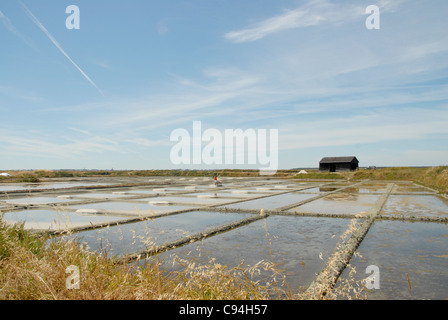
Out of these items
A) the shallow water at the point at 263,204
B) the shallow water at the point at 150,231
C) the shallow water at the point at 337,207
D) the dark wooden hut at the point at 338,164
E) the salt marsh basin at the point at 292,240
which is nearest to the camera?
the salt marsh basin at the point at 292,240

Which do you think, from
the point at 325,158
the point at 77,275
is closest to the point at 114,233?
the point at 77,275

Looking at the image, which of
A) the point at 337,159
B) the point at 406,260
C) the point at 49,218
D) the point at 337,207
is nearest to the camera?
the point at 406,260

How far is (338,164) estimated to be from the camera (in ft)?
186

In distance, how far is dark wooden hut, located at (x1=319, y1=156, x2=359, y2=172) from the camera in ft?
181

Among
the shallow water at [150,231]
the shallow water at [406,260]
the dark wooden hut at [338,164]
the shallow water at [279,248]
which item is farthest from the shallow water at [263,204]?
the dark wooden hut at [338,164]

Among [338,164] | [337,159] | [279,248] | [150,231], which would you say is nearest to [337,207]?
[279,248]

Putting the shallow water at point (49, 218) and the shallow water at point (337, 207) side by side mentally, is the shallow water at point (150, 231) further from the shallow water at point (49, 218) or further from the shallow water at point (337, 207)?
the shallow water at point (337, 207)

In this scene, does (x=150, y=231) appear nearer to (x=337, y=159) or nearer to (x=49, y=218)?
(x=49, y=218)

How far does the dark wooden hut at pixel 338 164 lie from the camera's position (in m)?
55.3

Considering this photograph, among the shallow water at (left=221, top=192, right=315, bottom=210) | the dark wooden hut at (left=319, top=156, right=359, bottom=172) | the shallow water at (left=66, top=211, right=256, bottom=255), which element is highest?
the dark wooden hut at (left=319, top=156, right=359, bottom=172)

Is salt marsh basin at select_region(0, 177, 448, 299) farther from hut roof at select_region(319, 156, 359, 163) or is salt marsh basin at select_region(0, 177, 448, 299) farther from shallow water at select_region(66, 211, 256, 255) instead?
hut roof at select_region(319, 156, 359, 163)

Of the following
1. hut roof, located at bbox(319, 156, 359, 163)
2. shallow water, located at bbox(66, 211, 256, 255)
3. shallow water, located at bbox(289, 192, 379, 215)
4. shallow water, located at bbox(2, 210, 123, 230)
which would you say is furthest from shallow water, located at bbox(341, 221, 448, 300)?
hut roof, located at bbox(319, 156, 359, 163)
